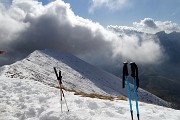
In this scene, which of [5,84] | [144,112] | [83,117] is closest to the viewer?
[83,117]

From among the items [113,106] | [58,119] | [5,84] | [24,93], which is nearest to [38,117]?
[58,119]

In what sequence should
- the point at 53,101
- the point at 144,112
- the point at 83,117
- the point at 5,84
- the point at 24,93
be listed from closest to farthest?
the point at 83,117
the point at 144,112
the point at 53,101
the point at 24,93
the point at 5,84

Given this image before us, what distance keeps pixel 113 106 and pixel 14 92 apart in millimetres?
10606

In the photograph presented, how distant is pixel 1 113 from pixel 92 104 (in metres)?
6.71

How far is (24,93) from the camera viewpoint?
89.3 ft

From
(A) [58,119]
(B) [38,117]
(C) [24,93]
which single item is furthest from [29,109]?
(C) [24,93]

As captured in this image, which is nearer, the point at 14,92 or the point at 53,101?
the point at 53,101

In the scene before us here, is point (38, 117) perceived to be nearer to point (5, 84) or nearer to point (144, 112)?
point (144, 112)

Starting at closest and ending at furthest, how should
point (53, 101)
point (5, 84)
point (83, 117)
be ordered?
point (83, 117) → point (53, 101) → point (5, 84)

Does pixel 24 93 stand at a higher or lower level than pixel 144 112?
higher

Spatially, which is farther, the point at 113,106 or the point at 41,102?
the point at 41,102

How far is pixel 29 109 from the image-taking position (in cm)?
2206

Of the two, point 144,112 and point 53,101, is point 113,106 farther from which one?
point 53,101

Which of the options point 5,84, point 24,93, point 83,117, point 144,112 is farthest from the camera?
point 5,84
